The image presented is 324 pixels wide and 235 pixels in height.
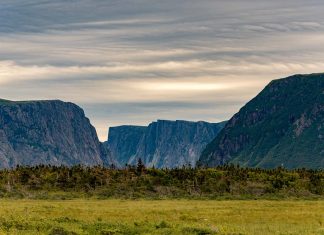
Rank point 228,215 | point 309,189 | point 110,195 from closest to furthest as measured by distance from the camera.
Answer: point 228,215
point 110,195
point 309,189

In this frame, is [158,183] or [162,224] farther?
[158,183]

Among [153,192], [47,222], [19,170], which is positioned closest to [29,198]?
[153,192]

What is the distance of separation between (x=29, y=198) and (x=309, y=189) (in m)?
54.9

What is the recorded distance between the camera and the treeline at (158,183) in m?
128

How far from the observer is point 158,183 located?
139125mm

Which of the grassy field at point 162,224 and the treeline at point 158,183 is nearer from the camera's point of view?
the grassy field at point 162,224

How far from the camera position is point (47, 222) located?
56.4m

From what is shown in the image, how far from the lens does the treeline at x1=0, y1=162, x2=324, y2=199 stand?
12812cm

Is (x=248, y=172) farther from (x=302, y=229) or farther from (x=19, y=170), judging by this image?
(x=302, y=229)

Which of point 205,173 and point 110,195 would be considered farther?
point 205,173

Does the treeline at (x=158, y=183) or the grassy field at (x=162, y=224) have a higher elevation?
the grassy field at (x=162, y=224)

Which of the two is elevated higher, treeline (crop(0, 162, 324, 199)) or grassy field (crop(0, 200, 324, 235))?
grassy field (crop(0, 200, 324, 235))

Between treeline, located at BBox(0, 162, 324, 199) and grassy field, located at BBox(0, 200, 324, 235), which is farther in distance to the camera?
treeline, located at BBox(0, 162, 324, 199)

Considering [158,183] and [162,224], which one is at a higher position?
[162,224]
